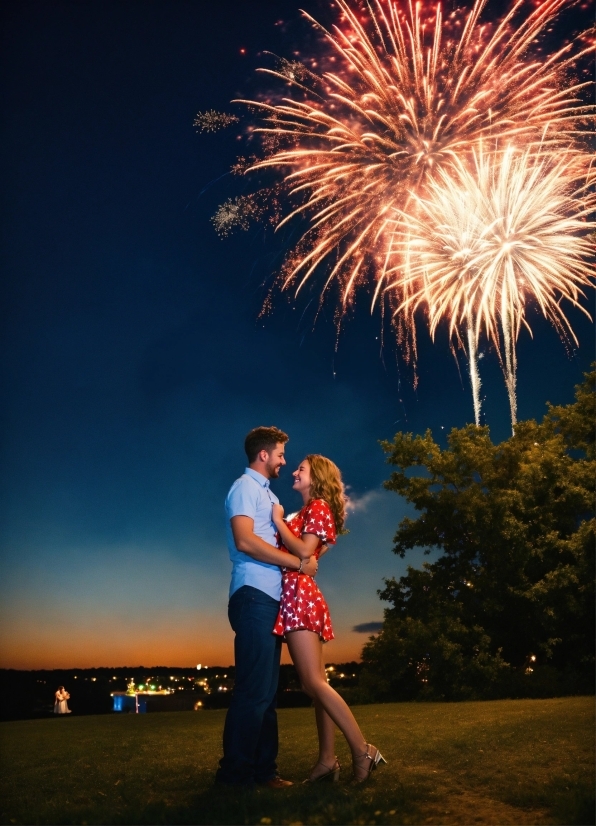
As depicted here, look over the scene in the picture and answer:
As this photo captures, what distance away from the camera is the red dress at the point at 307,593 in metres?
5.29

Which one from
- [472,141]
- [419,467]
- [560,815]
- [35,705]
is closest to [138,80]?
[472,141]

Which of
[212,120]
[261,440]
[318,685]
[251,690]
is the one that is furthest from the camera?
[212,120]

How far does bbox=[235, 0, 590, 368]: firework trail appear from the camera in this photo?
48.7 feet

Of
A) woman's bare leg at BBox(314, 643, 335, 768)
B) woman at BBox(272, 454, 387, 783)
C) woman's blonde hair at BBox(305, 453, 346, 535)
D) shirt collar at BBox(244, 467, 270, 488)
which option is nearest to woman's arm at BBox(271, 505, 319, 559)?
woman at BBox(272, 454, 387, 783)

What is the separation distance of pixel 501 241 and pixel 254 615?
45.6 feet

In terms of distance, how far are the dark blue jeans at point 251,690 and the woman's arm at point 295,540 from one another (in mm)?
374

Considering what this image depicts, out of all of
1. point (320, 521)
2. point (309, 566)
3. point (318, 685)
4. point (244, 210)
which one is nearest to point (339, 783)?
point (318, 685)

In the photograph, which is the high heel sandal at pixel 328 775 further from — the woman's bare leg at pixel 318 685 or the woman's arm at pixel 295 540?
the woman's arm at pixel 295 540

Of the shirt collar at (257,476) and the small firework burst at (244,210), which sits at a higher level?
the small firework burst at (244,210)

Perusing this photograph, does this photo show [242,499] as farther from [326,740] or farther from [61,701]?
[61,701]

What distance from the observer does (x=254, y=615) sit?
5207 mm

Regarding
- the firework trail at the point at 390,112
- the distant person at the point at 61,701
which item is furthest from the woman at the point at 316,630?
the distant person at the point at 61,701

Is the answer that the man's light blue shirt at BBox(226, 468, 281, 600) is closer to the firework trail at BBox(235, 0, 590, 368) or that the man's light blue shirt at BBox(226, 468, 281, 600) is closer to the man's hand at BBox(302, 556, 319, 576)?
the man's hand at BBox(302, 556, 319, 576)

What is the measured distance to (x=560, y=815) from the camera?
14.0 ft
